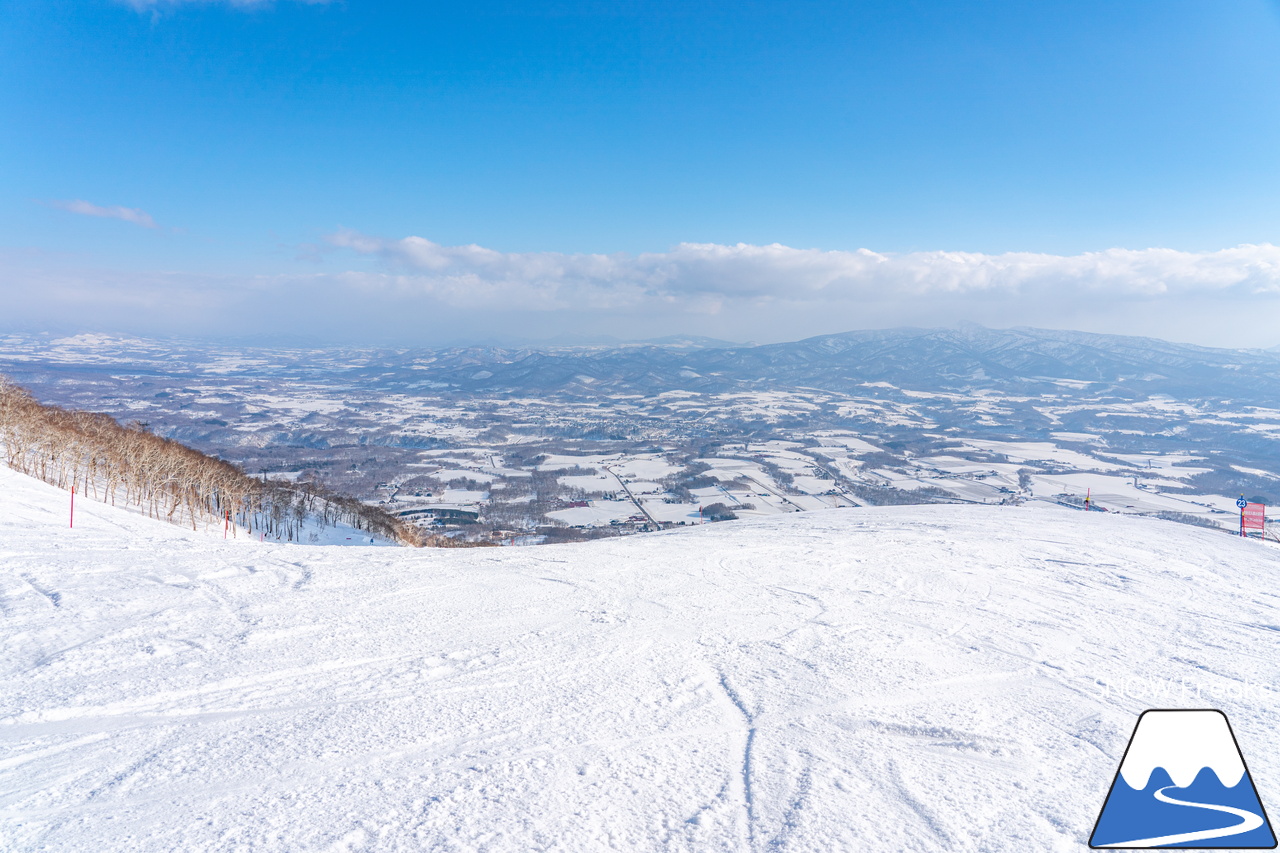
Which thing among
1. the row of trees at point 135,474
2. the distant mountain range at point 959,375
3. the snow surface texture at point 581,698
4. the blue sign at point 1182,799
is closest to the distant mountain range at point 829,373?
the distant mountain range at point 959,375

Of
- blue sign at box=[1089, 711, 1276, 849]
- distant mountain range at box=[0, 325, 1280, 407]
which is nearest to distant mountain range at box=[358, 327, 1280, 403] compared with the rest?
distant mountain range at box=[0, 325, 1280, 407]

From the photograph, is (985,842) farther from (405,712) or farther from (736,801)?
(405,712)

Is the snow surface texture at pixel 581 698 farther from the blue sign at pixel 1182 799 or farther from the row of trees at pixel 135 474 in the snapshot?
the row of trees at pixel 135 474

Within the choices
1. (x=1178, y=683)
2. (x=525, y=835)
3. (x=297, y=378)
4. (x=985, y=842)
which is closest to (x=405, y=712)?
(x=525, y=835)

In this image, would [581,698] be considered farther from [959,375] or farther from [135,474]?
[959,375]

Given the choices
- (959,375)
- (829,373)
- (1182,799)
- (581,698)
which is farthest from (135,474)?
(959,375)

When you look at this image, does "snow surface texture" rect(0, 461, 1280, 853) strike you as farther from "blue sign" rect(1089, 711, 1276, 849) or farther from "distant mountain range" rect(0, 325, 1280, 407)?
"distant mountain range" rect(0, 325, 1280, 407)
